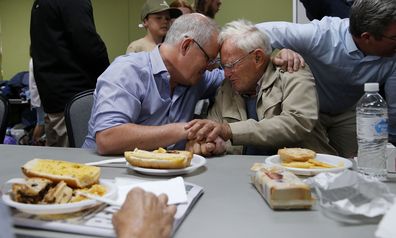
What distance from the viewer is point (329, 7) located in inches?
97.3

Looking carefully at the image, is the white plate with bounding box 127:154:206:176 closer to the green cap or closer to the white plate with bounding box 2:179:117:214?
the white plate with bounding box 2:179:117:214

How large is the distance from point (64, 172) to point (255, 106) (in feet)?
3.47

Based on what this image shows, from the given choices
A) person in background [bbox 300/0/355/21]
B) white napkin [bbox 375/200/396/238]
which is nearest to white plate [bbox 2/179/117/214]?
white napkin [bbox 375/200/396/238]

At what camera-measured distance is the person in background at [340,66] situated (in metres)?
1.93

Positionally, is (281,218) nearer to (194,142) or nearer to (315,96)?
(194,142)

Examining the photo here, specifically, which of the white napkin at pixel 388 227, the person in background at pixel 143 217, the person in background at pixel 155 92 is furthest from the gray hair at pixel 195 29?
the white napkin at pixel 388 227

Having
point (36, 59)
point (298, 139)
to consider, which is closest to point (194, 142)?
point (298, 139)

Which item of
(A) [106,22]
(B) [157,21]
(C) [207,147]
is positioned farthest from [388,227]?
(A) [106,22]

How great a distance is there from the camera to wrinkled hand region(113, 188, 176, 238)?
763 mm

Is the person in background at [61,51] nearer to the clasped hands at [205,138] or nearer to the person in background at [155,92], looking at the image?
the person in background at [155,92]

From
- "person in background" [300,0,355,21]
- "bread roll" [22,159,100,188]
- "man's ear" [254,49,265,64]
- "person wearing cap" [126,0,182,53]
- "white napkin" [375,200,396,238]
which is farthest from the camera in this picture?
"person wearing cap" [126,0,182,53]

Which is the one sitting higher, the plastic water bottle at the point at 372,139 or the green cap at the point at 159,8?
the green cap at the point at 159,8

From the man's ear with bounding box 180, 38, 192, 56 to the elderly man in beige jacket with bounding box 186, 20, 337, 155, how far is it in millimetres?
144

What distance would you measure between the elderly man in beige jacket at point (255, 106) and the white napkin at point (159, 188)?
46 cm
